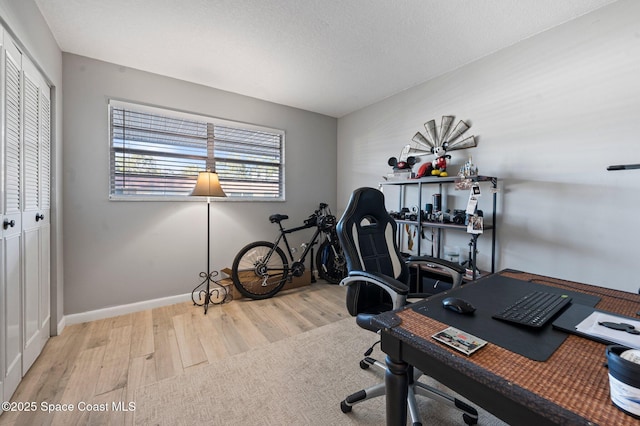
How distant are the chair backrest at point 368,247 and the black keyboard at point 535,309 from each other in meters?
0.73

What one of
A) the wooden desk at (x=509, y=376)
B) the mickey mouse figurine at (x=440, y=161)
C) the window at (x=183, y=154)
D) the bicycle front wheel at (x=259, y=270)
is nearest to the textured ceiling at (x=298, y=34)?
the window at (x=183, y=154)

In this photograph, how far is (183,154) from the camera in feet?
9.91

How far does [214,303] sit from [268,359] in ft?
4.31

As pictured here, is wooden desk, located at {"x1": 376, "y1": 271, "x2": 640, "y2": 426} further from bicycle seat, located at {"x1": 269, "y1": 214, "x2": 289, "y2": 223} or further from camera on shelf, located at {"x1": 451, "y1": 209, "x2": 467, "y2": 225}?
bicycle seat, located at {"x1": 269, "y1": 214, "x2": 289, "y2": 223}

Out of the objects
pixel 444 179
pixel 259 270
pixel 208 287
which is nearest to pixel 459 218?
pixel 444 179

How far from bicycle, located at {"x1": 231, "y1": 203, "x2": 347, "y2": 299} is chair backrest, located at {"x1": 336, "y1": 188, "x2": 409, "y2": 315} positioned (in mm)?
1750

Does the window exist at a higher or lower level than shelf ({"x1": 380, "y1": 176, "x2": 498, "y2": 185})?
higher

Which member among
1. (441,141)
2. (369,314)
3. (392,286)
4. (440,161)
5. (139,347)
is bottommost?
(139,347)

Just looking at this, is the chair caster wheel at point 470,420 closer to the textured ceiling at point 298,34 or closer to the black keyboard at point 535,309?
the black keyboard at point 535,309

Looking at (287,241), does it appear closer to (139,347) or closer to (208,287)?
(208,287)

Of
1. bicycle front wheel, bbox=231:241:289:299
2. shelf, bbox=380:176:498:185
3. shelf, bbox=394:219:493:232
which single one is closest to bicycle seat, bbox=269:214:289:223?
bicycle front wheel, bbox=231:241:289:299

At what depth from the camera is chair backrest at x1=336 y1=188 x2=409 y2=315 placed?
1.61 m

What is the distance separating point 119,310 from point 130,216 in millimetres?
975

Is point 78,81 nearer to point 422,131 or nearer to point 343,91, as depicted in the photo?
point 343,91
